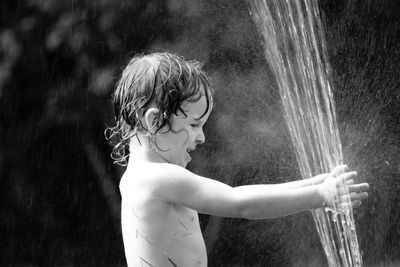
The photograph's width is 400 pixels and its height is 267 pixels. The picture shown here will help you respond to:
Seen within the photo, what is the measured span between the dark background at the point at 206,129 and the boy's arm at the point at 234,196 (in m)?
2.65

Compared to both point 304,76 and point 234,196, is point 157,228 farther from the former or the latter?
point 304,76

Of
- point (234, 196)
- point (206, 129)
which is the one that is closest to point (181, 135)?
point (234, 196)

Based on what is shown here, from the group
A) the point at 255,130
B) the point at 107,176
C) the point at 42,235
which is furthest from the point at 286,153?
the point at 42,235

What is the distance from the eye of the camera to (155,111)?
5.86ft

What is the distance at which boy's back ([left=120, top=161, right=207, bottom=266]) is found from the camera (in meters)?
1.76

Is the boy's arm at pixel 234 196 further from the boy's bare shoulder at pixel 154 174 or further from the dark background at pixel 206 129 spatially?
the dark background at pixel 206 129

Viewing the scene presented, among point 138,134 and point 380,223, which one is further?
point 380,223

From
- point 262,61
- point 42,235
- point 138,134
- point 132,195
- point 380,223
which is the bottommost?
point 380,223

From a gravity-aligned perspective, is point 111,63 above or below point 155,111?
above

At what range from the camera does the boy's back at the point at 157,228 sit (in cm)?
176

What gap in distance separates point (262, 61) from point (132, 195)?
3.05m

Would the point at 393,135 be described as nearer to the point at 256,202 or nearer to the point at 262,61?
the point at 262,61

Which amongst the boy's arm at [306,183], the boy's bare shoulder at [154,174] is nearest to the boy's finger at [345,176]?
the boy's arm at [306,183]

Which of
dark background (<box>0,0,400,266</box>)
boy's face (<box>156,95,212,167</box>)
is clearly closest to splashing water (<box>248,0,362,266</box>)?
dark background (<box>0,0,400,266</box>)
